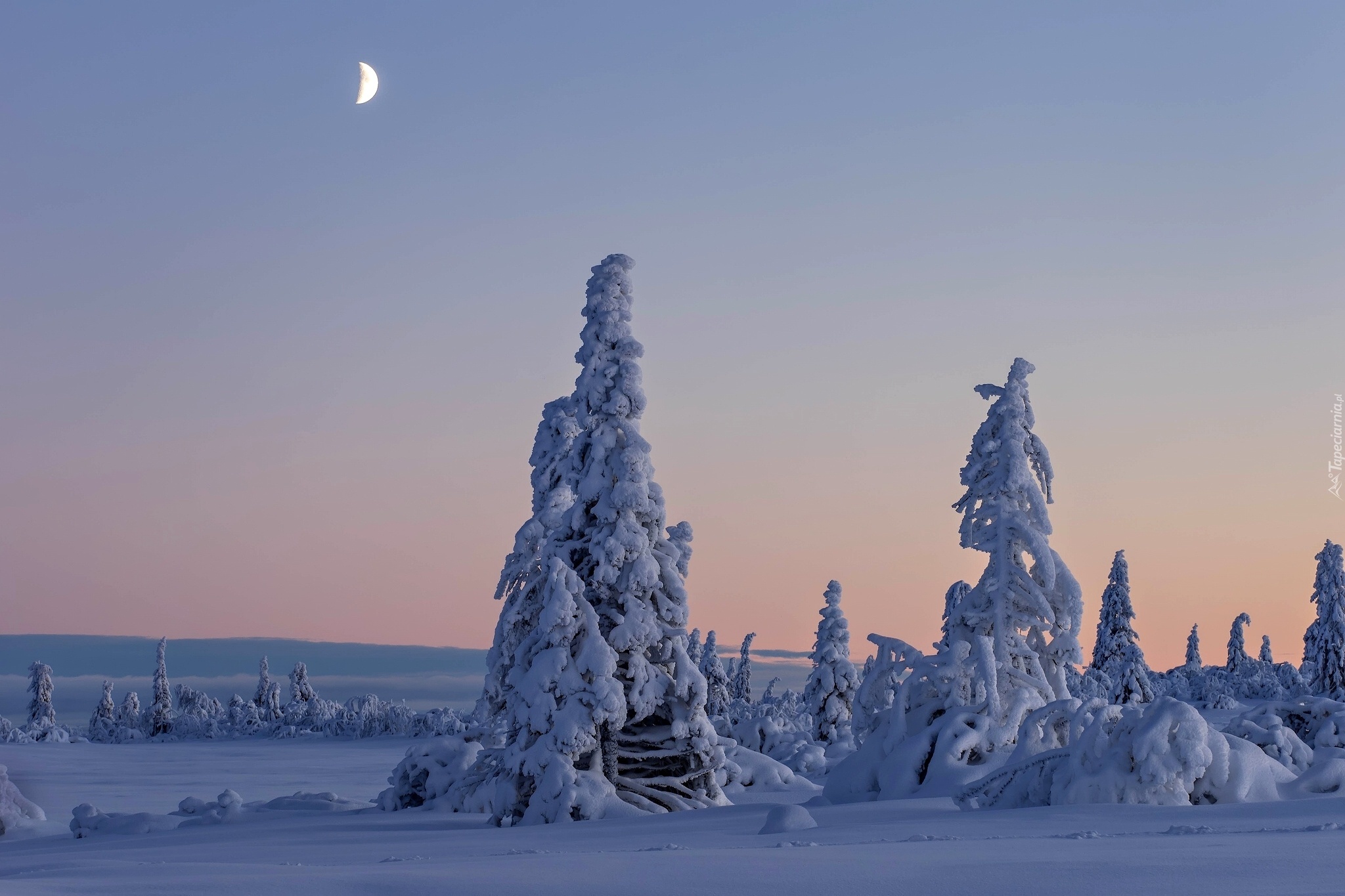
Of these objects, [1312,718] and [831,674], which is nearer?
[1312,718]

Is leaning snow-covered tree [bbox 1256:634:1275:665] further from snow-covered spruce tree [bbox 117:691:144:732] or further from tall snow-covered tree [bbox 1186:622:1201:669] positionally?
snow-covered spruce tree [bbox 117:691:144:732]

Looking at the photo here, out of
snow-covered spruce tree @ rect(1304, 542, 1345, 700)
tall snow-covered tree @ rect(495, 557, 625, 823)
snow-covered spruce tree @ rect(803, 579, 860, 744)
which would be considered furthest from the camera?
snow-covered spruce tree @ rect(1304, 542, 1345, 700)

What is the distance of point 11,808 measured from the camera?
22812 millimetres

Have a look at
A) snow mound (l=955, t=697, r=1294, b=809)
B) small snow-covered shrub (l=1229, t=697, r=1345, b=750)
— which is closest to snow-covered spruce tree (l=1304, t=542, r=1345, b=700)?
small snow-covered shrub (l=1229, t=697, r=1345, b=750)

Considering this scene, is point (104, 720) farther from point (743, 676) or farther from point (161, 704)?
point (743, 676)

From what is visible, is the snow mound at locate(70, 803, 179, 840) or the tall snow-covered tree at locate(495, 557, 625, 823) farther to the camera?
the snow mound at locate(70, 803, 179, 840)

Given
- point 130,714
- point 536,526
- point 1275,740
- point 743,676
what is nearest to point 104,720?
point 130,714

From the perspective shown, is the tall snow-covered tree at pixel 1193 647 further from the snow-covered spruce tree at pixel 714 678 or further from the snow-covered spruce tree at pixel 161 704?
the snow-covered spruce tree at pixel 161 704

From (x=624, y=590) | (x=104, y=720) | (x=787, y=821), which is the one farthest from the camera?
(x=104, y=720)

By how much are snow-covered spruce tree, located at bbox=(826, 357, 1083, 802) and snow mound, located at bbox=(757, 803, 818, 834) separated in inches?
324

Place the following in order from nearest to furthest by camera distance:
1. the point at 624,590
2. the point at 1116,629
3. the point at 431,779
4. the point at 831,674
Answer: the point at 624,590, the point at 431,779, the point at 831,674, the point at 1116,629

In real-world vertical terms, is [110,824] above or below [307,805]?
above

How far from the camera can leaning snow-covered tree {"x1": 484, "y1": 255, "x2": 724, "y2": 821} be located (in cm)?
2109

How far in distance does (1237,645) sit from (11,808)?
85.2 meters
